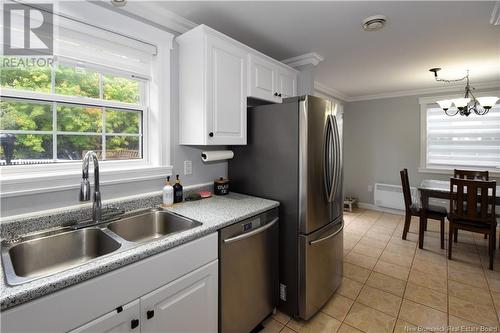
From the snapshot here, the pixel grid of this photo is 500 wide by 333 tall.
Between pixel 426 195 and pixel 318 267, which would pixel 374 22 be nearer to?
pixel 318 267

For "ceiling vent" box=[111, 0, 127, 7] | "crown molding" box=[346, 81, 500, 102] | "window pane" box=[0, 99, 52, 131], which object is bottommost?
"window pane" box=[0, 99, 52, 131]

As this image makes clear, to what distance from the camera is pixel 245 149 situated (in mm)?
2207

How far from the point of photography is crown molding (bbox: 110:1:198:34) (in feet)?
5.66

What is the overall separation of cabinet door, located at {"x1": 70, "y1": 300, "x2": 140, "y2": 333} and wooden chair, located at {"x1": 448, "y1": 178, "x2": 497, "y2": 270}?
10.7 ft

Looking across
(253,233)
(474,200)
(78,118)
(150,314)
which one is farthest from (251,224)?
(474,200)

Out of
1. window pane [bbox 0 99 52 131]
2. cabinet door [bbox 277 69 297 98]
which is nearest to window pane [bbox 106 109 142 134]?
window pane [bbox 0 99 52 131]

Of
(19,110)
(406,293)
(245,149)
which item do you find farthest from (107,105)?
(406,293)

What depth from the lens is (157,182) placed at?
6.39 feet

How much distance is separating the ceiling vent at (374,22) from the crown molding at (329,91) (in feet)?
6.07

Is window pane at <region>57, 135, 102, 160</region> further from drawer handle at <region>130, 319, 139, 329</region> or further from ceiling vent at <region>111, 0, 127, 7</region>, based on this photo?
drawer handle at <region>130, 319, 139, 329</region>

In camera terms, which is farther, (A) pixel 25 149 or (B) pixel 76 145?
(B) pixel 76 145

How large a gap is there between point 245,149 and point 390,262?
2154 mm

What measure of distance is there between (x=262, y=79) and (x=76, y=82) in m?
1.40

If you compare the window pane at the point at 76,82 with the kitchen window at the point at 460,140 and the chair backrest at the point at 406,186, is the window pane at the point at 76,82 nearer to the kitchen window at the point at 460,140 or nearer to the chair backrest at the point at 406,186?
the chair backrest at the point at 406,186
